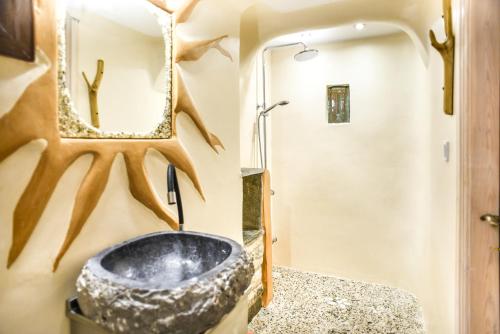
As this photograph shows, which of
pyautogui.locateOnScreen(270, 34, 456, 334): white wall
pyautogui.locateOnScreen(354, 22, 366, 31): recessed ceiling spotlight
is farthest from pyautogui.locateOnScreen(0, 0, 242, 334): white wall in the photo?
pyautogui.locateOnScreen(270, 34, 456, 334): white wall

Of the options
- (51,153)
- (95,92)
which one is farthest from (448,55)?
(51,153)

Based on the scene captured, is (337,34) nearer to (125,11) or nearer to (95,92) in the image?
(125,11)

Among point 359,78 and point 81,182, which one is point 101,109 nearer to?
point 81,182

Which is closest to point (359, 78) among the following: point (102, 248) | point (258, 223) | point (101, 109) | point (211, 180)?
point (258, 223)

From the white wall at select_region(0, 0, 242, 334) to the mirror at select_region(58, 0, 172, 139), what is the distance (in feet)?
0.38

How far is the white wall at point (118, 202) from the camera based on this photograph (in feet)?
2.74

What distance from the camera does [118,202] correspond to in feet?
3.76

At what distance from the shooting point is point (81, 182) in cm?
101

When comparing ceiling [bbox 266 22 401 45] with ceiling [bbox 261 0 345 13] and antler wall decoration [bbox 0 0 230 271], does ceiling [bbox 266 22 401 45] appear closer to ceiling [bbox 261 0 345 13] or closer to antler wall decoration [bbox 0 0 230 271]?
ceiling [bbox 261 0 345 13]

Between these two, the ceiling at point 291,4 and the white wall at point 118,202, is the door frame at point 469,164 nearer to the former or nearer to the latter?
the ceiling at point 291,4

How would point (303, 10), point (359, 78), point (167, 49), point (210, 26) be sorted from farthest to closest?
point (359, 78) < point (303, 10) < point (210, 26) < point (167, 49)

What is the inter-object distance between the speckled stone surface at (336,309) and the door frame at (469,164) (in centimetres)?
100

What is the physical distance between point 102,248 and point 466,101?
4.88ft

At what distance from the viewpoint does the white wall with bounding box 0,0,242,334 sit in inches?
32.9
